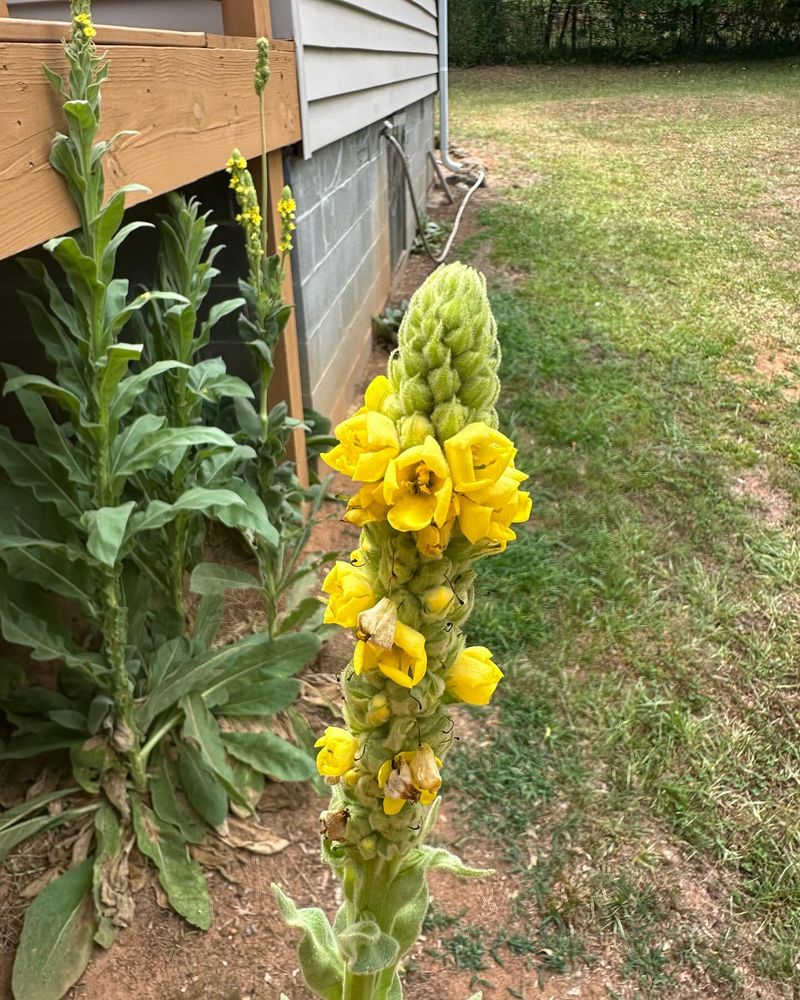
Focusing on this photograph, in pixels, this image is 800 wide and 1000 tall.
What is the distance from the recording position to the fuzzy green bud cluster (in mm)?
920

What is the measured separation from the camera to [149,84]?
2.41m

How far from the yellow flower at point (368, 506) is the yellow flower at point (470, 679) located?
24 cm

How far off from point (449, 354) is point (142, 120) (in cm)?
192

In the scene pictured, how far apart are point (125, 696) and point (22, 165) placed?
60.8 inches

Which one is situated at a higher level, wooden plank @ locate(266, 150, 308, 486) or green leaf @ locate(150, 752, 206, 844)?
wooden plank @ locate(266, 150, 308, 486)

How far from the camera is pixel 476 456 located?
931 mm

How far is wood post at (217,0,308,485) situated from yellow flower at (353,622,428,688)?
2973 millimetres

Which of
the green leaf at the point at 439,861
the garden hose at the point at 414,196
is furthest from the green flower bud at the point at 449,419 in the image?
the garden hose at the point at 414,196

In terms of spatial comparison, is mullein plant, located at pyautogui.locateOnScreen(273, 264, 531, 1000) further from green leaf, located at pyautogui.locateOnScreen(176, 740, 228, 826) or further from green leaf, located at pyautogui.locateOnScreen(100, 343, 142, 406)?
green leaf, located at pyautogui.locateOnScreen(176, 740, 228, 826)

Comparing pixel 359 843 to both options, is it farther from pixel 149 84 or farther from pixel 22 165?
pixel 149 84

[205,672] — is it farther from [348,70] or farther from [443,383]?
[348,70]

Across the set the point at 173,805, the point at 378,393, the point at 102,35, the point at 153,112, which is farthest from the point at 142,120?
the point at 173,805

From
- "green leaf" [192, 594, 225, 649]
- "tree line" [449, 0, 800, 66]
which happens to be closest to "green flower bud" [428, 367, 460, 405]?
"green leaf" [192, 594, 225, 649]

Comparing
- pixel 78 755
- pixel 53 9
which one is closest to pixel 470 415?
pixel 78 755
